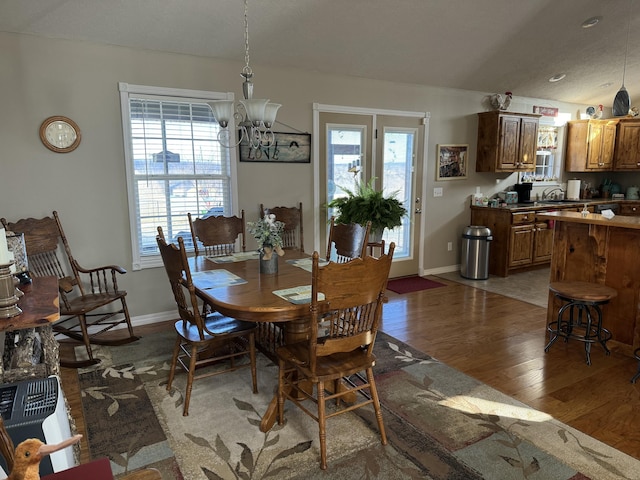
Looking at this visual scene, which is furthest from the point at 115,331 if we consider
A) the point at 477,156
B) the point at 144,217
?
the point at 477,156

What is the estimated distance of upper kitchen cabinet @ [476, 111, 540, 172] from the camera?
5742mm

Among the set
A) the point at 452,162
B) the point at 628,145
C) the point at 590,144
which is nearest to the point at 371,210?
the point at 452,162

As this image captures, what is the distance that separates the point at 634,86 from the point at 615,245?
176 inches

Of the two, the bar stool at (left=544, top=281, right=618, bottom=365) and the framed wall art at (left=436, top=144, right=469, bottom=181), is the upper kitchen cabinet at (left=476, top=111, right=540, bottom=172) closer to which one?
the framed wall art at (left=436, top=144, right=469, bottom=181)

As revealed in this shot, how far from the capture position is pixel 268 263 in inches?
110

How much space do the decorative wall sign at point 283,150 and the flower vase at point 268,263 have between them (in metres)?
1.78

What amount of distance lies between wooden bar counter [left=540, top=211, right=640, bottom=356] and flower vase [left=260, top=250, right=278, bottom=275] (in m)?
2.35

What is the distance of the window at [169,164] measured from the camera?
12.5 feet

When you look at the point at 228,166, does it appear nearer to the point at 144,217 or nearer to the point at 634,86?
the point at 144,217

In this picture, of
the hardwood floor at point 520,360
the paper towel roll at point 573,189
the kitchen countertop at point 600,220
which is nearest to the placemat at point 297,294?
the hardwood floor at point 520,360

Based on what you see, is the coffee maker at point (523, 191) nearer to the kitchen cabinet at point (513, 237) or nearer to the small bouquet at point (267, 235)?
the kitchen cabinet at point (513, 237)

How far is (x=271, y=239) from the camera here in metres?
2.73

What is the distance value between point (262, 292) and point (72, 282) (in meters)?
1.93

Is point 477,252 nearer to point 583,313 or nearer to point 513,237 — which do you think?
point 513,237
